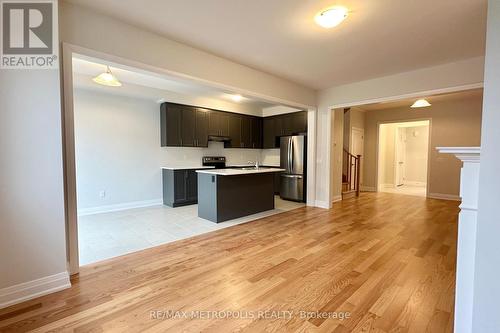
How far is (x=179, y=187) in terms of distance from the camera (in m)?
5.25

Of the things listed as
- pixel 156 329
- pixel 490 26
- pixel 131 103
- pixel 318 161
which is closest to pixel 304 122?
pixel 318 161

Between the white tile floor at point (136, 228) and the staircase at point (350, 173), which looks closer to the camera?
the white tile floor at point (136, 228)

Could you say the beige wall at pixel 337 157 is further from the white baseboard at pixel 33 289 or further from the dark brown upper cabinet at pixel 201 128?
the white baseboard at pixel 33 289

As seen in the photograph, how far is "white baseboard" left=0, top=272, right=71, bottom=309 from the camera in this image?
1.83 meters

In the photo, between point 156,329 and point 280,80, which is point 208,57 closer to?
point 280,80

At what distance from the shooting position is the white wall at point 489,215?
118 centimetres

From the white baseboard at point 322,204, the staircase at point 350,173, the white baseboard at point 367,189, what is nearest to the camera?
the white baseboard at point 322,204

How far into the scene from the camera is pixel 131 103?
5129mm

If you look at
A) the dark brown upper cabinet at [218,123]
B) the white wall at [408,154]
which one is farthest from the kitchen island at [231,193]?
the white wall at [408,154]

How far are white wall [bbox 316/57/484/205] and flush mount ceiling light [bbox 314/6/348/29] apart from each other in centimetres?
255

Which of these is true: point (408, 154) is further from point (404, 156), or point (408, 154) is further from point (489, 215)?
point (489, 215)

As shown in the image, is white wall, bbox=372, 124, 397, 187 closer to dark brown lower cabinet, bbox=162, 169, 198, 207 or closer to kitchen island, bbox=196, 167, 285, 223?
kitchen island, bbox=196, 167, 285, 223

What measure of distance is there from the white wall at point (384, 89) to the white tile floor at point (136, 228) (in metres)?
1.41

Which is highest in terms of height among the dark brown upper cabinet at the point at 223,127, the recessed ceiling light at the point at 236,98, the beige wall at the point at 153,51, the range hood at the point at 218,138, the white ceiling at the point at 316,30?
the recessed ceiling light at the point at 236,98
